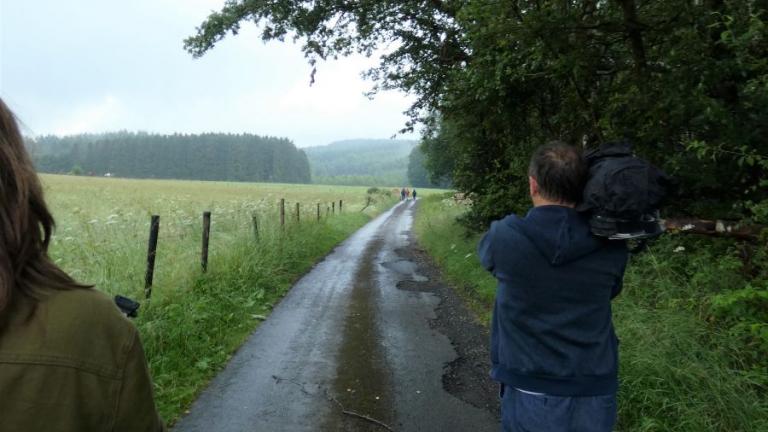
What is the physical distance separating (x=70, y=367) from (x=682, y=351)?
4.37 meters

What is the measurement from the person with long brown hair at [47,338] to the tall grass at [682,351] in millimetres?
3503

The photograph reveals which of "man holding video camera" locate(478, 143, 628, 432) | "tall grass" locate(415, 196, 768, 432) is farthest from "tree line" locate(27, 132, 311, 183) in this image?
"man holding video camera" locate(478, 143, 628, 432)

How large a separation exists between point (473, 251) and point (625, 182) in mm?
9906

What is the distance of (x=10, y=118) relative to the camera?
1101mm

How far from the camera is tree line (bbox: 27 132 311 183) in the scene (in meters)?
111

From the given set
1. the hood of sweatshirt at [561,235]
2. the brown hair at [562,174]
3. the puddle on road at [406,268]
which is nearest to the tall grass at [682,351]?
→ the hood of sweatshirt at [561,235]

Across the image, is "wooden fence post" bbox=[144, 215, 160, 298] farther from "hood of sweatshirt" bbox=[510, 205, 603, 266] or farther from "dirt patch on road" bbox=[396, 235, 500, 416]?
"hood of sweatshirt" bbox=[510, 205, 603, 266]

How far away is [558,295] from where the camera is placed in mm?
2057

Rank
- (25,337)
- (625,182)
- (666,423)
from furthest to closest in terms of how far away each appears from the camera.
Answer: (666,423) < (625,182) < (25,337)

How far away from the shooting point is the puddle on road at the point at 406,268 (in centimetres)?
1049

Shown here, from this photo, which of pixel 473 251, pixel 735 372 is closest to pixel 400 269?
pixel 473 251

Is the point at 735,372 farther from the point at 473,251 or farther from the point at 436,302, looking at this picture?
the point at 473,251

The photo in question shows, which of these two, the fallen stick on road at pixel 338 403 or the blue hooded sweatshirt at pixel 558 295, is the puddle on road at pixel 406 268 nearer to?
the fallen stick on road at pixel 338 403

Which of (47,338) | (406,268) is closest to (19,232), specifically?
(47,338)
